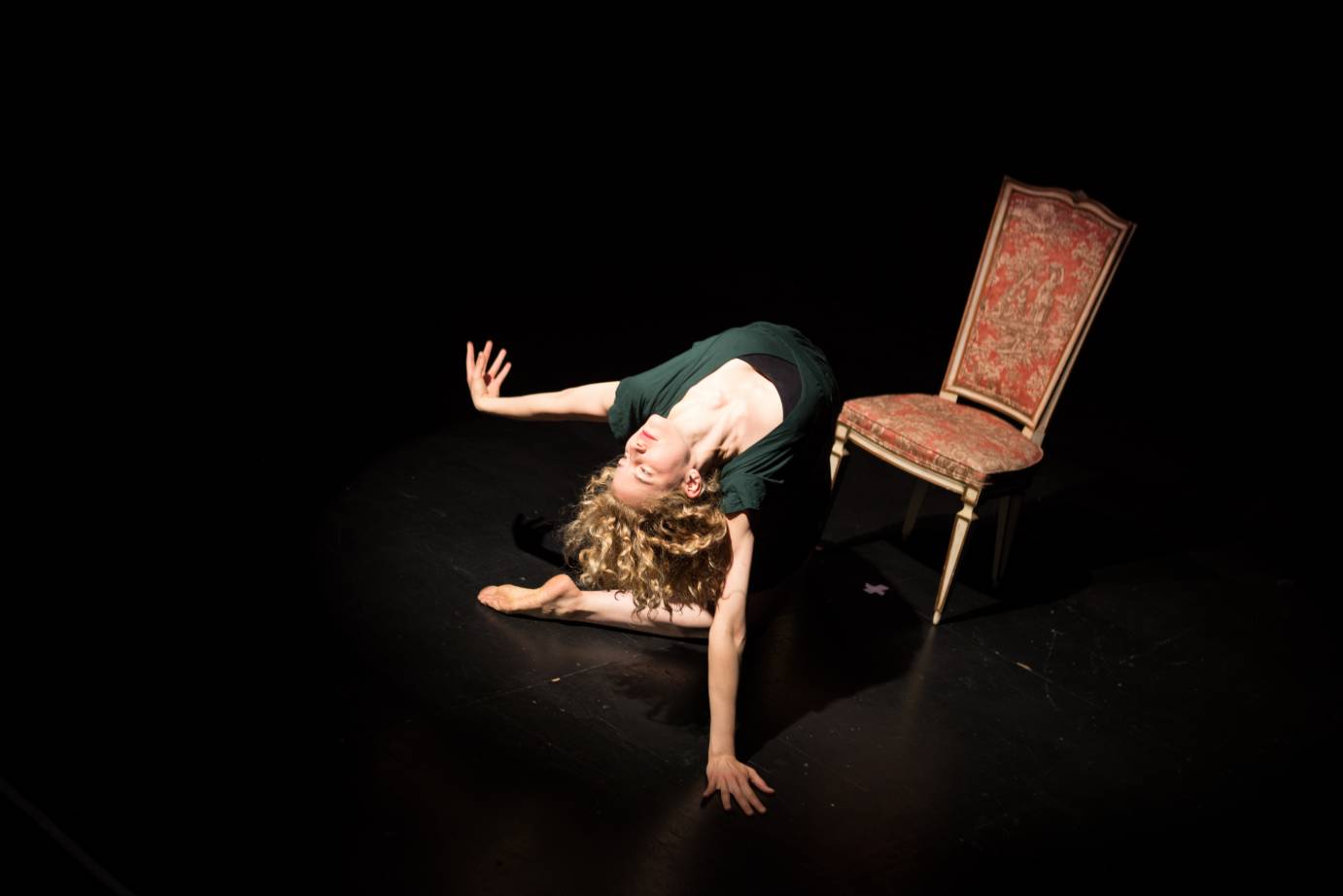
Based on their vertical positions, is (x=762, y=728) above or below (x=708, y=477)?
below

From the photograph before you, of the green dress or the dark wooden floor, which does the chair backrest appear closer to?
the dark wooden floor

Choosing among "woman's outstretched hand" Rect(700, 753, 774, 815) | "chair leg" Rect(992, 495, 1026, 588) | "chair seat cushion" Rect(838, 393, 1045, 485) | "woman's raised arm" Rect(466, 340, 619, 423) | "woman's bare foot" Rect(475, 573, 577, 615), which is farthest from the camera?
"chair leg" Rect(992, 495, 1026, 588)

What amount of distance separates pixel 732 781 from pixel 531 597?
85cm

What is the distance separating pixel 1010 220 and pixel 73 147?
4.18 metres

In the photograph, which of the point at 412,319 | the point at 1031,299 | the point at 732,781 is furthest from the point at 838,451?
the point at 412,319

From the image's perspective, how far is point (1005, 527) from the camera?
361 cm

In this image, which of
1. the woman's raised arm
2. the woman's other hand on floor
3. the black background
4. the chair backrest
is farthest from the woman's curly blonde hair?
the chair backrest

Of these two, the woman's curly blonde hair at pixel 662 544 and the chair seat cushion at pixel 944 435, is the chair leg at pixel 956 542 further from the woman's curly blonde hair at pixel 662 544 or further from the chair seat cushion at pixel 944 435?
the woman's curly blonde hair at pixel 662 544

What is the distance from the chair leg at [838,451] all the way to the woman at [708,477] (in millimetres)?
525

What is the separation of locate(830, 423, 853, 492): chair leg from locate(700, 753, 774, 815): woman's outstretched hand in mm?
1233

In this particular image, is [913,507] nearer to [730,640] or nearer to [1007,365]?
[1007,365]

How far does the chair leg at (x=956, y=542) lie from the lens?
3.32 meters

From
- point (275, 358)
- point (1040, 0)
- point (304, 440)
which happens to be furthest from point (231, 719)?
point (1040, 0)

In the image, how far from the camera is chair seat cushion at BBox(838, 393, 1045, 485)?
3.31 m
